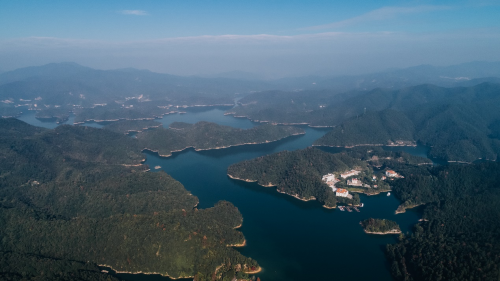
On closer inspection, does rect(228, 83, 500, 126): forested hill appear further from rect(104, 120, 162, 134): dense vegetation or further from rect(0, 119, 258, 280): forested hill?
rect(0, 119, 258, 280): forested hill

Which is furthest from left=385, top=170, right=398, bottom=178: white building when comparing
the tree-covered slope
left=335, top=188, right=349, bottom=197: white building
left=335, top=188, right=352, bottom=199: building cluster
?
the tree-covered slope

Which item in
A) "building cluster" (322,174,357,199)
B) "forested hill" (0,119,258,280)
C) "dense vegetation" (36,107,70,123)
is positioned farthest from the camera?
"dense vegetation" (36,107,70,123)

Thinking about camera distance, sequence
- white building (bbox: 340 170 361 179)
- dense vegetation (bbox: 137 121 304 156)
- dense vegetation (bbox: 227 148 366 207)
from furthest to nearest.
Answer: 1. dense vegetation (bbox: 137 121 304 156)
2. white building (bbox: 340 170 361 179)
3. dense vegetation (bbox: 227 148 366 207)

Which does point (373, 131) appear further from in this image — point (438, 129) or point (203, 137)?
point (203, 137)

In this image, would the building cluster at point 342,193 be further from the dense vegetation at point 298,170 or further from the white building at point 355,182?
the white building at point 355,182

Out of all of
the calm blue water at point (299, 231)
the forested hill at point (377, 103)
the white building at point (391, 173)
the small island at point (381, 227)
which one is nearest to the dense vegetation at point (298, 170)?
the calm blue water at point (299, 231)

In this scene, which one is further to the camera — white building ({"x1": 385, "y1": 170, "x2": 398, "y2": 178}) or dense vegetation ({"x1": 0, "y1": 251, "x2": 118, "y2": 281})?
white building ({"x1": 385, "y1": 170, "x2": 398, "y2": 178})

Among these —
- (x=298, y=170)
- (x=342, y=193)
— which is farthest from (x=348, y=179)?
(x=298, y=170)

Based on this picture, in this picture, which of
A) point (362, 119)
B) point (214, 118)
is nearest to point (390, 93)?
point (362, 119)
